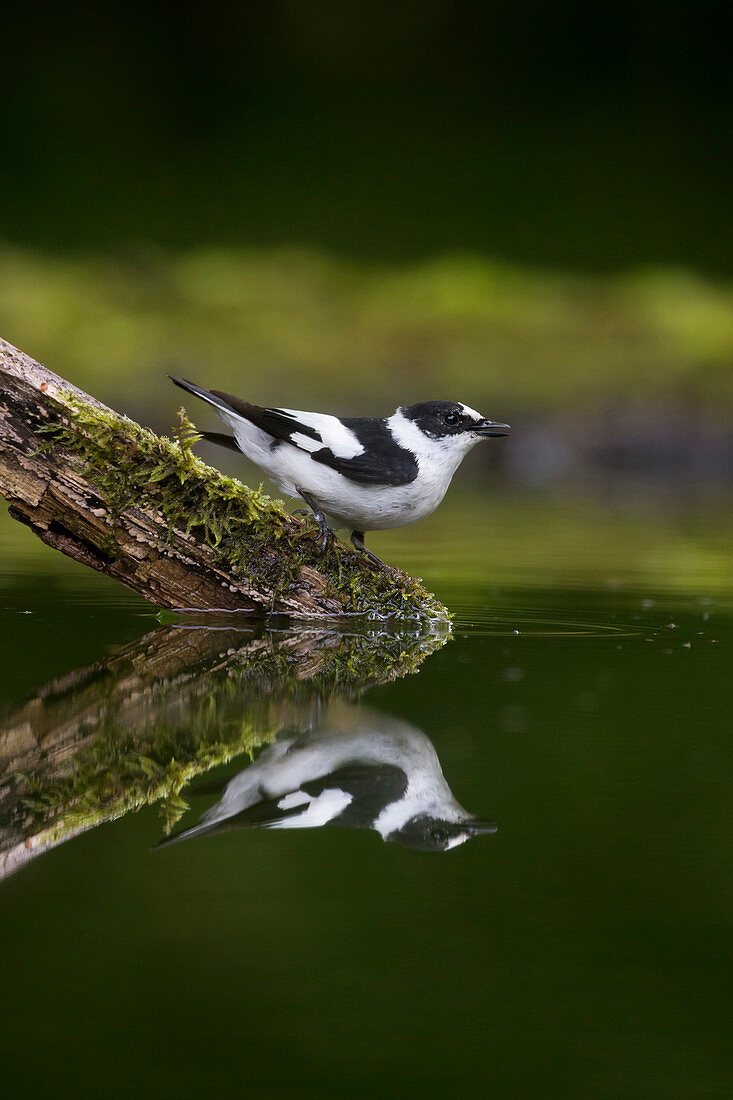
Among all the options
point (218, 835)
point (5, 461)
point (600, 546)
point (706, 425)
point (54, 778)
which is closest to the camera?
point (218, 835)

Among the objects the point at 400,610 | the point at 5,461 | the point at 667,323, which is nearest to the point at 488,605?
the point at 400,610

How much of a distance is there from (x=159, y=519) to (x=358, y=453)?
77 cm

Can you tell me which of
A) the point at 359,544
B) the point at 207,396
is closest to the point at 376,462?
the point at 359,544

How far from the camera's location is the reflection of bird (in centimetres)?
189

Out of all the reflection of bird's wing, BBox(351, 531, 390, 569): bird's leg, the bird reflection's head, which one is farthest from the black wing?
the bird reflection's head

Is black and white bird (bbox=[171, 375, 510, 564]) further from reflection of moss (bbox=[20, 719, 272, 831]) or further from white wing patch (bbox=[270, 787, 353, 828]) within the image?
white wing patch (bbox=[270, 787, 353, 828])

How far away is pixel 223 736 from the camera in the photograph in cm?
245

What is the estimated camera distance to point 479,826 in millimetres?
1899

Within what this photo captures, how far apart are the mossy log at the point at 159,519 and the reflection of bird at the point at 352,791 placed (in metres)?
1.63

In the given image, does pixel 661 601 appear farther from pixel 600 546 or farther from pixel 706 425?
pixel 706 425

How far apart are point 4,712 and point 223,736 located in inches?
22.4

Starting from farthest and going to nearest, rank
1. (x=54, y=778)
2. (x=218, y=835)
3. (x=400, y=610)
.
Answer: (x=400, y=610), (x=54, y=778), (x=218, y=835)

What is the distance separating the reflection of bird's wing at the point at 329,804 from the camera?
1880 mm

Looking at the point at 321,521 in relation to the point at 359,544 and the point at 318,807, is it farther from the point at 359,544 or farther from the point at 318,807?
the point at 318,807
